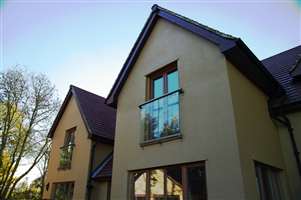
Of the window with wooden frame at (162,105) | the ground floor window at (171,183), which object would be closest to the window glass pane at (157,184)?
the ground floor window at (171,183)

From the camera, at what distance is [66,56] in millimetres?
10789

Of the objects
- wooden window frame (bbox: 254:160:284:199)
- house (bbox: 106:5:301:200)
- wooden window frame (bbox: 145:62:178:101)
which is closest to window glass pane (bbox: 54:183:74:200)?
house (bbox: 106:5:301:200)

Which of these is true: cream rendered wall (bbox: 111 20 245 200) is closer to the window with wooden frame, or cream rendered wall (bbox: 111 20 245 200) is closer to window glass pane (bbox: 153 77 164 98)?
the window with wooden frame

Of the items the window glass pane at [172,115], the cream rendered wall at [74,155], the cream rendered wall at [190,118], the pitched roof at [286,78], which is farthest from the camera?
the cream rendered wall at [74,155]

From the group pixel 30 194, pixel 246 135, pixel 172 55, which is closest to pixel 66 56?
pixel 172 55

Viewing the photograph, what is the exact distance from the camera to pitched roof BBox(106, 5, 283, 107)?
5.67 metres

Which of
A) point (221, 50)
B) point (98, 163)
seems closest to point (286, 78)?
point (221, 50)

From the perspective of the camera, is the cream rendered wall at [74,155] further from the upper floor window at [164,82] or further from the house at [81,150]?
the upper floor window at [164,82]

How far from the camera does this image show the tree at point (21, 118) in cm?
1598

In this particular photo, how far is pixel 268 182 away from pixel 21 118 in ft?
57.3

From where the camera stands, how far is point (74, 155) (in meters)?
11.5

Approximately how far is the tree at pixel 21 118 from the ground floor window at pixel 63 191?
6540 millimetres

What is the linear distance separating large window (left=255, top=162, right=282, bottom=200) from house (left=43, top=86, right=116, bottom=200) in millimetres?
5955

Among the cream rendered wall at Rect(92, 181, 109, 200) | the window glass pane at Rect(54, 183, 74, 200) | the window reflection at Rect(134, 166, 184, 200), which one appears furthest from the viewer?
the window glass pane at Rect(54, 183, 74, 200)
